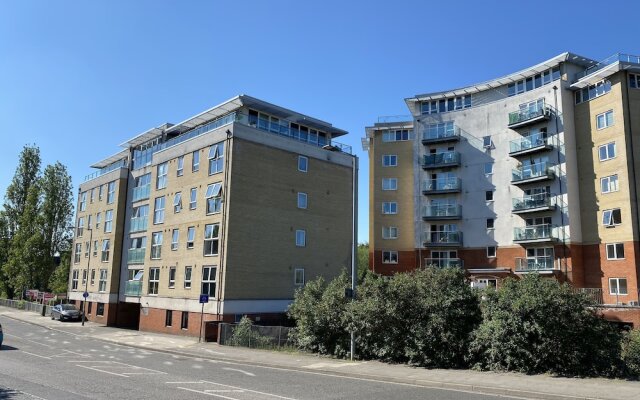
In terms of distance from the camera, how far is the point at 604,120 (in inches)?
1348

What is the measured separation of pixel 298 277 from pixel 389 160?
62.8 ft

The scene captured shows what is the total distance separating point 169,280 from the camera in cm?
3294

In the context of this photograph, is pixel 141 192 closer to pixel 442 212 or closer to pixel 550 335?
pixel 442 212

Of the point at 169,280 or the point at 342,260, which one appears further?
the point at 342,260

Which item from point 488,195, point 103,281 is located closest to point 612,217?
point 488,195

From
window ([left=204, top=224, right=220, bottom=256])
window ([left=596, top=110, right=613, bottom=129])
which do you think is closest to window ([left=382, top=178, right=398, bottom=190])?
window ([left=596, top=110, right=613, bottom=129])

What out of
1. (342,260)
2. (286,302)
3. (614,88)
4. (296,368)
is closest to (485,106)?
(614,88)

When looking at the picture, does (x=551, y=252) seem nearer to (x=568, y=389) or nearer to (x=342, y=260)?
(x=342, y=260)

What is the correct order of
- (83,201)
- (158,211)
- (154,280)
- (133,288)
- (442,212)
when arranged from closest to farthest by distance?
(154,280) → (158,211) → (133,288) → (442,212) → (83,201)

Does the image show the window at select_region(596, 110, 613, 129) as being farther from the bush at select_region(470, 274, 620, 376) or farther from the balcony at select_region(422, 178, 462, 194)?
the bush at select_region(470, 274, 620, 376)

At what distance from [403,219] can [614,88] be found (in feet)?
64.8

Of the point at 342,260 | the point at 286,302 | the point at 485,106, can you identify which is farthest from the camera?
the point at 485,106

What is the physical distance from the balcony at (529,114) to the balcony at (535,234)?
829 centimetres

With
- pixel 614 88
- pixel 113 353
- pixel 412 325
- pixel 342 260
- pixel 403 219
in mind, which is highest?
pixel 614 88
